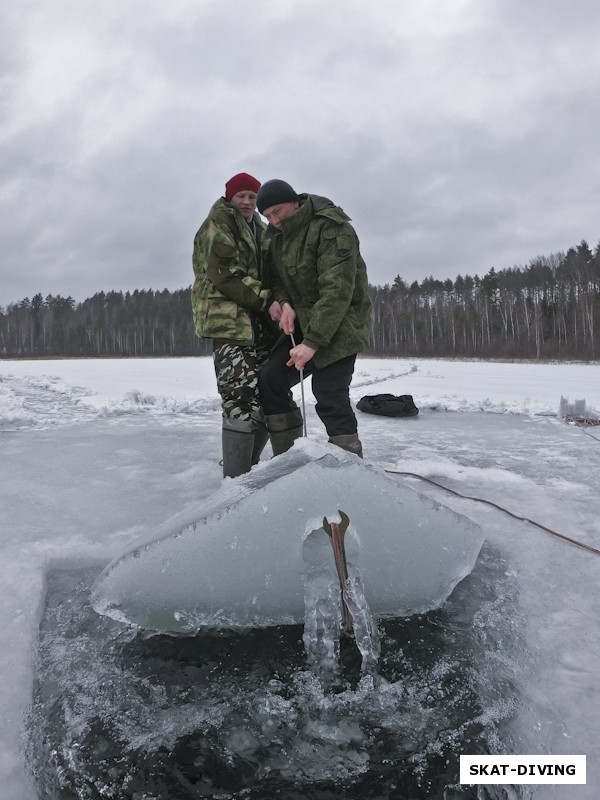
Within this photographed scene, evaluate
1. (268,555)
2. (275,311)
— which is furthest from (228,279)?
(268,555)

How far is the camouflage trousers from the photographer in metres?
2.58

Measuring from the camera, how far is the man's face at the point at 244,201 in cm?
267

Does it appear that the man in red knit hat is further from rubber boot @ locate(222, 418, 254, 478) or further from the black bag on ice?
the black bag on ice

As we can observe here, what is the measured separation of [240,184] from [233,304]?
2.16 feet

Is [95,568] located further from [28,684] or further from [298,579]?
[298,579]

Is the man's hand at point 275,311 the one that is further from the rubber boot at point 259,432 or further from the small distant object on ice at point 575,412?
the small distant object on ice at point 575,412

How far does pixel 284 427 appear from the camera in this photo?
2701 mm

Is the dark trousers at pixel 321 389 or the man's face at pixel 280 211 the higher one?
the man's face at pixel 280 211

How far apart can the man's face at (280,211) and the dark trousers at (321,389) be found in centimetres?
63

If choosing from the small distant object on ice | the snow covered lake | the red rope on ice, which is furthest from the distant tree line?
the snow covered lake

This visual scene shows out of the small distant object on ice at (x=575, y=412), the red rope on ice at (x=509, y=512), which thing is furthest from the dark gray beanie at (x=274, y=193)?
the small distant object on ice at (x=575, y=412)

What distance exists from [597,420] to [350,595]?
480 cm

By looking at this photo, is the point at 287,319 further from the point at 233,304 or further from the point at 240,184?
the point at 240,184

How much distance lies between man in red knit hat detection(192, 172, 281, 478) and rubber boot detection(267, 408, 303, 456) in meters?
0.10
